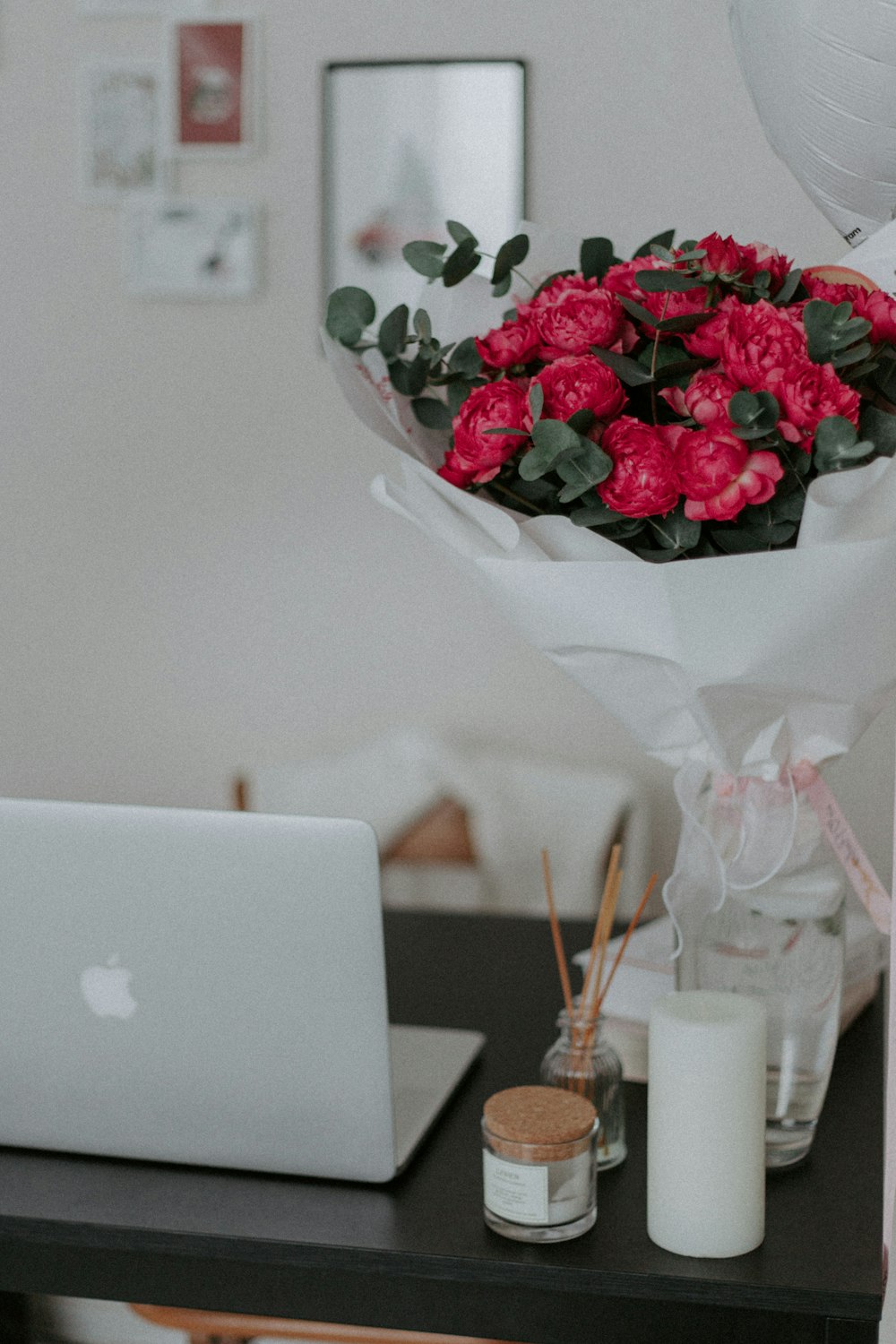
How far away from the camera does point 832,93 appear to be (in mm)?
951

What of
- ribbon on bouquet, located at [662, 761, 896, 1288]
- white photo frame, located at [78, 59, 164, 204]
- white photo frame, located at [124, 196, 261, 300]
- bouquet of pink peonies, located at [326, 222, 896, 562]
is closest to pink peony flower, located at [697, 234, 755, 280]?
bouquet of pink peonies, located at [326, 222, 896, 562]

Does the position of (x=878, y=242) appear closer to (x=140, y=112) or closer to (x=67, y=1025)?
(x=67, y=1025)

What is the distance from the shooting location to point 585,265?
958 millimetres

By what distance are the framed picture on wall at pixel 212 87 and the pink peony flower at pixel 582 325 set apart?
1675 mm

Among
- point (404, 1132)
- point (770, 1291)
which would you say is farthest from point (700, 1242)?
point (404, 1132)

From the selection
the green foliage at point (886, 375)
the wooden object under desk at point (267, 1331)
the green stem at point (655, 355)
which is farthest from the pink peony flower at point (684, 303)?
the wooden object under desk at point (267, 1331)

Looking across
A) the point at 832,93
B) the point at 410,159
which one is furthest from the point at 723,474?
the point at 410,159

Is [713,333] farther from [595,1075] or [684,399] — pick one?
[595,1075]

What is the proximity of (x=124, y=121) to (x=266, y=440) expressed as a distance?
2.00ft

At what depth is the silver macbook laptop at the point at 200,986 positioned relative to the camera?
0.82m

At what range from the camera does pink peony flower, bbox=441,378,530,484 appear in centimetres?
83

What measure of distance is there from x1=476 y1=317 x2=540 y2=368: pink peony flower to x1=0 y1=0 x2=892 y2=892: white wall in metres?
1.49

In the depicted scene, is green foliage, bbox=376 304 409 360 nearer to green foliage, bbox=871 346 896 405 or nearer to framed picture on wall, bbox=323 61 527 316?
green foliage, bbox=871 346 896 405

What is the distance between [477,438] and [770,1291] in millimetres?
523
